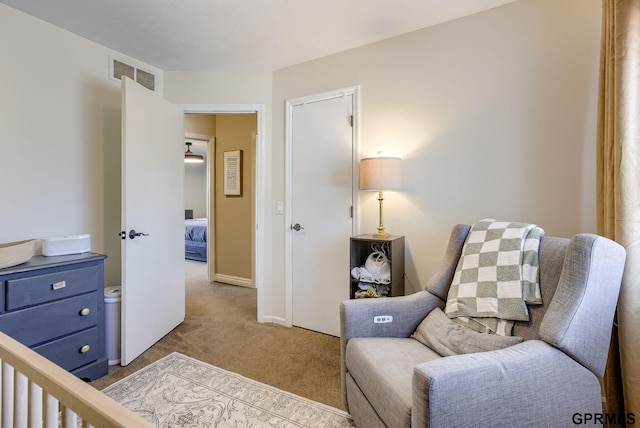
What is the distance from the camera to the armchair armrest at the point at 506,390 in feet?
3.16

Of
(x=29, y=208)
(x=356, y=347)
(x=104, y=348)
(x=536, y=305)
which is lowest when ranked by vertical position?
(x=104, y=348)

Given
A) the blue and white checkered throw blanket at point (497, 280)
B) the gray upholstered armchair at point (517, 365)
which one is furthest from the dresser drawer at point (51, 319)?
the blue and white checkered throw blanket at point (497, 280)

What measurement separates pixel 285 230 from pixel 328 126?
3.33 ft

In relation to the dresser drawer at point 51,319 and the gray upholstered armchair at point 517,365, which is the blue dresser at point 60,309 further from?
the gray upholstered armchair at point 517,365

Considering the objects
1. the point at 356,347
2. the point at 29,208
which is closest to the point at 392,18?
the point at 356,347

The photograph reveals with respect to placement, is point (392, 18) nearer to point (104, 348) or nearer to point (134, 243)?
point (134, 243)

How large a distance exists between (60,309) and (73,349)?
0.87ft

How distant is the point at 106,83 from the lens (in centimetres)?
263

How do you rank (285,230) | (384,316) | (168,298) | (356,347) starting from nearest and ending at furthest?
1. (356,347)
2. (384,316)
3. (168,298)
4. (285,230)

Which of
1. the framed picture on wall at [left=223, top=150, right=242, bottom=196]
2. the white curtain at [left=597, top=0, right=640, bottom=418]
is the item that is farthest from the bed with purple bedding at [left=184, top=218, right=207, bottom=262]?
the white curtain at [left=597, top=0, right=640, bottom=418]

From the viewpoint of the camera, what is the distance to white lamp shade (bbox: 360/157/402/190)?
221 centimetres

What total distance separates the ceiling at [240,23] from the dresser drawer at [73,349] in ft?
6.79

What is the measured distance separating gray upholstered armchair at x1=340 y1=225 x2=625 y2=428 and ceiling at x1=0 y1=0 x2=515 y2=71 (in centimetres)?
169

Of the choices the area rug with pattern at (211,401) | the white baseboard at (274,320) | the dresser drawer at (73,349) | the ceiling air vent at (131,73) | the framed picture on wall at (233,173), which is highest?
the ceiling air vent at (131,73)
